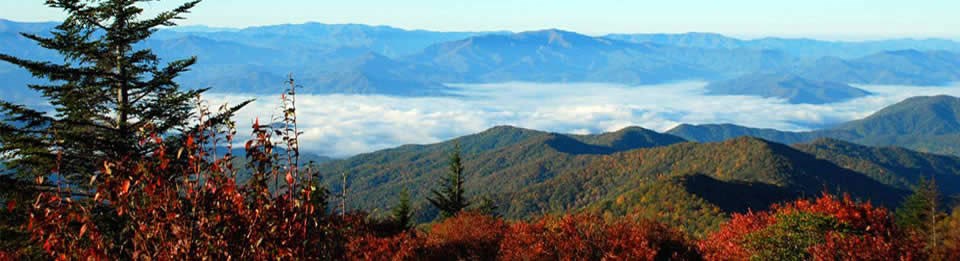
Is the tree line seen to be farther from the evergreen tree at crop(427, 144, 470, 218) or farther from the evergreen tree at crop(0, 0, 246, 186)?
the evergreen tree at crop(427, 144, 470, 218)

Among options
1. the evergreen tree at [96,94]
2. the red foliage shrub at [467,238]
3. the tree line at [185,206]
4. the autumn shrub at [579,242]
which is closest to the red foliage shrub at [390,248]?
Answer: the tree line at [185,206]

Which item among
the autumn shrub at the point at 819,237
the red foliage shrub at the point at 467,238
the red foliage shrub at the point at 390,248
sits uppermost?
the autumn shrub at the point at 819,237

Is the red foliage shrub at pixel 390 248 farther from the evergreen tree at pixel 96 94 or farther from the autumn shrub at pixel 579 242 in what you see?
the evergreen tree at pixel 96 94

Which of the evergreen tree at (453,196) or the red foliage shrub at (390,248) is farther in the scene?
the evergreen tree at (453,196)

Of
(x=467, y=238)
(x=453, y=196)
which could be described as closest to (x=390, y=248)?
(x=467, y=238)

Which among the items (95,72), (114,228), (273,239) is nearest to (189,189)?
(273,239)

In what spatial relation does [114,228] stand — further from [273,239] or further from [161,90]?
[273,239]

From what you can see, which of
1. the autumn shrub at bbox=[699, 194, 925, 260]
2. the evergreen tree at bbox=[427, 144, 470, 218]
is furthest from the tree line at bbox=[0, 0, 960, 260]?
the evergreen tree at bbox=[427, 144, 470, 218]
